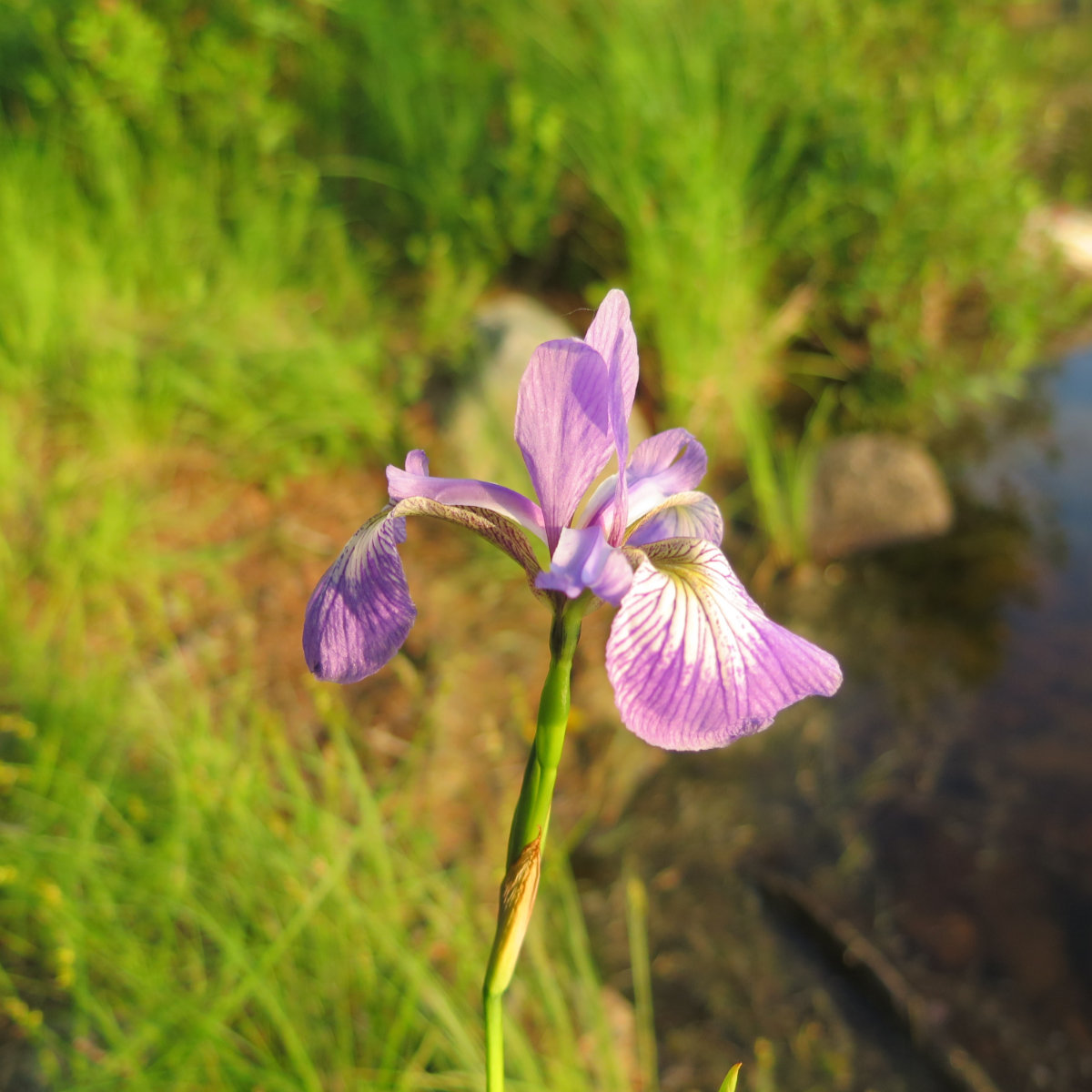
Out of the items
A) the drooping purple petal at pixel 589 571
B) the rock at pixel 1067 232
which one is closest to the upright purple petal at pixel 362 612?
the drooping purple petal at pixel 589 571

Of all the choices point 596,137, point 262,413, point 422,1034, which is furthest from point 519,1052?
point 596,137

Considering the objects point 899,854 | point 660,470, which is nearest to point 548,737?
point 660,470

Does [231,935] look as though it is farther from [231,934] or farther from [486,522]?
[486,522]

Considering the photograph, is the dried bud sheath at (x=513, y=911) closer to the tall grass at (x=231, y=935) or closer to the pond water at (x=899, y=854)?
the tall grass at (x=231, y=935)

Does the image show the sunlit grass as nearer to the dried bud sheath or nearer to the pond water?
the pond water

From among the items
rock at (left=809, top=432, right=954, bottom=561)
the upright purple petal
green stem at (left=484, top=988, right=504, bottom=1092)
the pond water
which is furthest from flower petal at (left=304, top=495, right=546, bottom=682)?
rock at (left=809, top=432, right=954, bottom=561)
